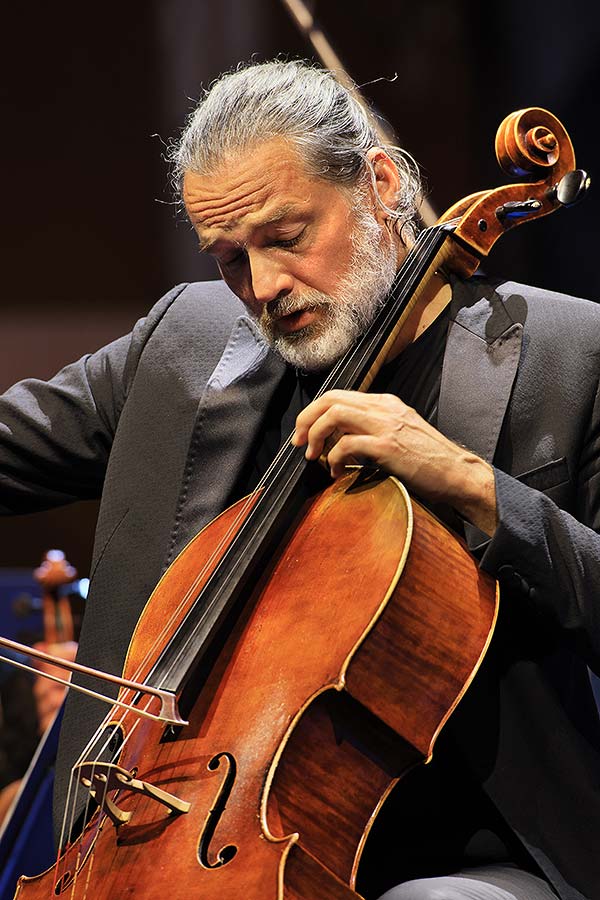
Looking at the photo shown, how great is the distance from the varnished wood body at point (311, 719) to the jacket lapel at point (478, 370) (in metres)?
0.20

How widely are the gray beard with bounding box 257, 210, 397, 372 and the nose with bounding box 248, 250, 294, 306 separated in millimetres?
14

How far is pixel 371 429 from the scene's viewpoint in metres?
Result: 1.22

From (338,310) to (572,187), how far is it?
1.05 ft

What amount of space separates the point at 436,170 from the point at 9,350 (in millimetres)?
1294

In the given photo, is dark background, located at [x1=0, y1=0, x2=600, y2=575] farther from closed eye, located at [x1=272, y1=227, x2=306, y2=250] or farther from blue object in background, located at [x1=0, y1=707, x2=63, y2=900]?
closed eye, located at [x1=272, y1=227, x2=306, y2=250]

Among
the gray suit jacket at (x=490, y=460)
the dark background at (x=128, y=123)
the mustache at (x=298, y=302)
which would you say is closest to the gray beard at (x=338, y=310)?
the mustache at (x=298, y=302)

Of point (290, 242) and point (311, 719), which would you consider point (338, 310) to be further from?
point (311, 719)

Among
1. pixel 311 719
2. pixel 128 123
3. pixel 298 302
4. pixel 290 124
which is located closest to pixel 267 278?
pixel 298 302

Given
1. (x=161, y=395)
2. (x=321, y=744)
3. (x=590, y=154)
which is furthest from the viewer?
(x=590, y=154)

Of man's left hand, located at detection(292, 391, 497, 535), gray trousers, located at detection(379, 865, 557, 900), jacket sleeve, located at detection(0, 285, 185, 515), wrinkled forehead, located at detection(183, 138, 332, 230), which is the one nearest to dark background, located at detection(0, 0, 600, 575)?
jacket sleeve, located at detection(0, 285, 185, 515)

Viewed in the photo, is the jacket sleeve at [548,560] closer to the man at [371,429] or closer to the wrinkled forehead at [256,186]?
the man at [371,429]

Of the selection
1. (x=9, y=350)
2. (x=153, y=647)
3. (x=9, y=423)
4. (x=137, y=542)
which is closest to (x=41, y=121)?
(x=9, y=350)

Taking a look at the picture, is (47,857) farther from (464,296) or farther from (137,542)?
(464,296)

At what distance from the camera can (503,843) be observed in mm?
1293
